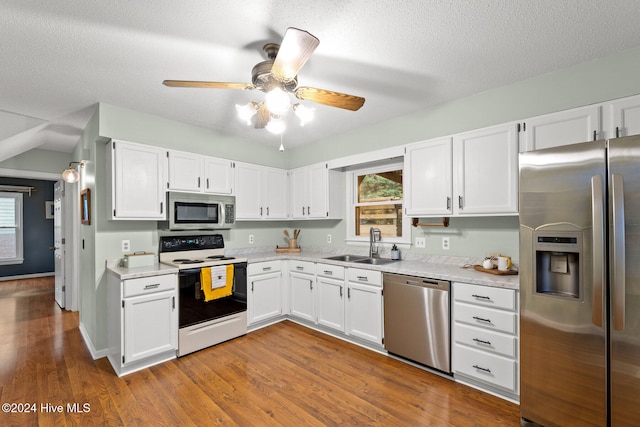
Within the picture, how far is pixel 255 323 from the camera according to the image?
3.55 meters

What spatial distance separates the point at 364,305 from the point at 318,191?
166cm

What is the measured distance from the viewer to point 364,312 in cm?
304

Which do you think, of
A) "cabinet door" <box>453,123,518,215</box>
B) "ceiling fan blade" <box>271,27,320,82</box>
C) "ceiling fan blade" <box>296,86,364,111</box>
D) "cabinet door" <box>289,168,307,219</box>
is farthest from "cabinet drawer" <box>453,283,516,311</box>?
"cabinet door" <box>289,168,307,219</box>

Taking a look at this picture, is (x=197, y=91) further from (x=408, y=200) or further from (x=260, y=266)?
(x=408, y=200)

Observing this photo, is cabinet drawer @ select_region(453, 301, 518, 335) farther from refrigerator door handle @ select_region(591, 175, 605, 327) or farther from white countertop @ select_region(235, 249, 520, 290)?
refrigerator door handle @ select_region(591, 175, 605, 327)

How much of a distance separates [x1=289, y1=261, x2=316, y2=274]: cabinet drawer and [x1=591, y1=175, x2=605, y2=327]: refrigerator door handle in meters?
2.50

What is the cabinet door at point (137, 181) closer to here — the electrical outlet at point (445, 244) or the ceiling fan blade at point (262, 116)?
the ceiling fan blade at point (262, 116)

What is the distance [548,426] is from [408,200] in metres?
1.95

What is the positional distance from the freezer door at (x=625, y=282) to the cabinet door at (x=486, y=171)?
0.76 m

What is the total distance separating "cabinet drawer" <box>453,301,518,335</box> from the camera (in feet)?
7.02

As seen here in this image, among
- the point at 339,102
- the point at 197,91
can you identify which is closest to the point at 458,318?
the point at 339,102

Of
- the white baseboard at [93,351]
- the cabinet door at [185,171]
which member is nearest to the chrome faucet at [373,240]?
the cabinet door at [185,171]

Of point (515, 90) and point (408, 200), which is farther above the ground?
point (515, 90)

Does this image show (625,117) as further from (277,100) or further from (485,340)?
(277,100)
